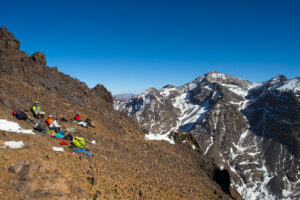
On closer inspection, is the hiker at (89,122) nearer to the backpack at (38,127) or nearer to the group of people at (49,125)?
the group of people at (49,125)

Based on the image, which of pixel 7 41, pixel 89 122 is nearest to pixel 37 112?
pixel 89 122

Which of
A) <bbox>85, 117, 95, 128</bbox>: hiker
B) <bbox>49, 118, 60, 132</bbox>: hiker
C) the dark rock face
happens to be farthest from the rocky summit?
<bbox>49, 118, 60, 132</bbox>: hiker

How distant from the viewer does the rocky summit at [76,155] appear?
11.6m

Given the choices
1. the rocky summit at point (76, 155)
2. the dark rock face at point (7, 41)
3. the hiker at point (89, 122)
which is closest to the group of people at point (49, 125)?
the rocky summit at point (76, 155)

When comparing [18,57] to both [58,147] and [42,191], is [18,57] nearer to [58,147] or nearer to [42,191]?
[58,147]

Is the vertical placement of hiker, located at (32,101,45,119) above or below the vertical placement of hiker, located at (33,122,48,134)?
above

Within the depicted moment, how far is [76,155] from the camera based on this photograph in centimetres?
1634

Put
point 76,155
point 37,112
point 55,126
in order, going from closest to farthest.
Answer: point 76,155
point 55,126
point 37,112

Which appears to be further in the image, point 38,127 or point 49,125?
point 49,125

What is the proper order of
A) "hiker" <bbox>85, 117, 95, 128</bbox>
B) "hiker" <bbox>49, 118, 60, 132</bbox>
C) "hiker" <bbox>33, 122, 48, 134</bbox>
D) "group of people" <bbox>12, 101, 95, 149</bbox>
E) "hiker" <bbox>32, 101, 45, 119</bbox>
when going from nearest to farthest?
"group of people" <bbox>12, 101, 95, 149</bbox>
"hiker" <bbox>33, 122, 48, 134</bbox>
"hiker" <bbox>49, 118, 60, 132</bbox>
"hiker" <bbox>32, 101, 45, 119</bbox>
"hiker" <bbox>85, 117, 95, 128</bbox>

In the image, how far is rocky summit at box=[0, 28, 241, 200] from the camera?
457 inches

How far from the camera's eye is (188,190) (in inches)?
743

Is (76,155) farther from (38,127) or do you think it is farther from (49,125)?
(49,125)

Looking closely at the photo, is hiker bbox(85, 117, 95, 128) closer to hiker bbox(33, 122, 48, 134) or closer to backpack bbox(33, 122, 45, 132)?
hiker bbox(33, 122, 48, 134)
